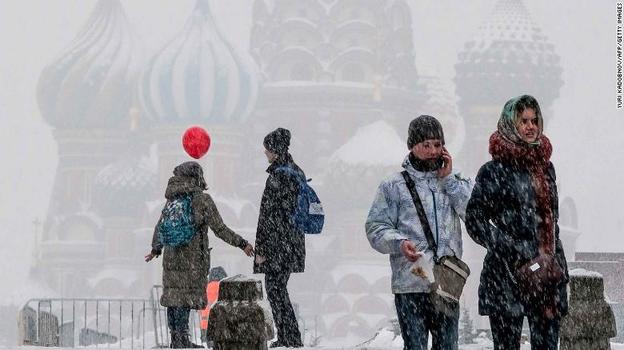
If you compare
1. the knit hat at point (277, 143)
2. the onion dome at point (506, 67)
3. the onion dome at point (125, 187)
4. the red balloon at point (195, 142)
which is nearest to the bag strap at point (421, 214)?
the knit hat at point (277, 143)

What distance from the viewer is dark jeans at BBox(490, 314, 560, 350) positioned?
17.0 ft

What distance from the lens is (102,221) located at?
258 feet

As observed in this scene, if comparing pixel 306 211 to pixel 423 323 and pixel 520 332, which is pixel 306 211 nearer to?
pixel 423 323

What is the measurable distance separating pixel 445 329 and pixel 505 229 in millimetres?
624

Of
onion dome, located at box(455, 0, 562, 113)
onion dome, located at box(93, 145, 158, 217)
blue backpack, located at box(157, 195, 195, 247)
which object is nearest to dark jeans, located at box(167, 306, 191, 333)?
blue backpack, located at box(157, 195, 195, 247)

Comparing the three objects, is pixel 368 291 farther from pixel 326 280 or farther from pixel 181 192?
pixel 181 192

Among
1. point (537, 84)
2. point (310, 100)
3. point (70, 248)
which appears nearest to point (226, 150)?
point (310, 100)

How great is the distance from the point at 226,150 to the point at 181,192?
2548 inches

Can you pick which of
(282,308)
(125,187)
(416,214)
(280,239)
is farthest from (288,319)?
(125,187)

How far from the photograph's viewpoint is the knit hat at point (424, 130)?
5.70 meters

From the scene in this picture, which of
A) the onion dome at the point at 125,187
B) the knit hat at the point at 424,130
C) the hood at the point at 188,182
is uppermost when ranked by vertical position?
the onion dome at the point at 125,187

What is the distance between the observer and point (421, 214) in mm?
5789

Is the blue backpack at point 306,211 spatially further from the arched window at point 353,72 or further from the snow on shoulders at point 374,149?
the arched window at point 353,72

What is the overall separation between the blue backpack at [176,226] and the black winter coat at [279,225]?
0.40 m
